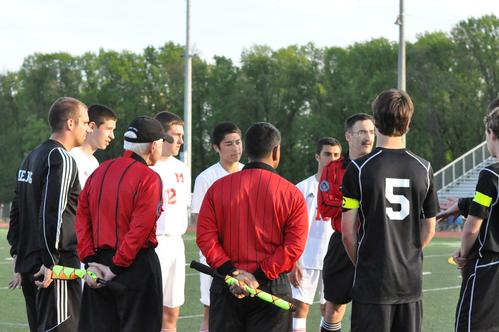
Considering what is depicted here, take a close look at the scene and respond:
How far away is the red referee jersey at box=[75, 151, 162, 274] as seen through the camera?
5993 mm

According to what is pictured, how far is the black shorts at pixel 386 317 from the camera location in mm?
5531

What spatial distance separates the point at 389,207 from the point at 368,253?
32 centimetres

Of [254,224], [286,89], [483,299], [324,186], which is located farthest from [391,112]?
[286,89]

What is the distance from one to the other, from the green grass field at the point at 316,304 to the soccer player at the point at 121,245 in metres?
3.40

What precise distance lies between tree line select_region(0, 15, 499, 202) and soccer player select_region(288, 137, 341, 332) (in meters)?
48.3

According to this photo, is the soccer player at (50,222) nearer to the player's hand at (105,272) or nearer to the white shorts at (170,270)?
the player's hand at (105,272)

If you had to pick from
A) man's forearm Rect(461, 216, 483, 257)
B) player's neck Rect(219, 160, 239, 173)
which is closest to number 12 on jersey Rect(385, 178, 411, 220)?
man's forearm Rect(461, 216, 483, 257)

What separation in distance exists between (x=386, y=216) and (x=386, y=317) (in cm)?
63

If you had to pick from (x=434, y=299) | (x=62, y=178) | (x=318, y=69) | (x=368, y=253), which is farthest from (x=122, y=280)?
(x=318, y=69)

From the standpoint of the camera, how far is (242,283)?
Result: 555 cm

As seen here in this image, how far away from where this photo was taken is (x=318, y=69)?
67.5m

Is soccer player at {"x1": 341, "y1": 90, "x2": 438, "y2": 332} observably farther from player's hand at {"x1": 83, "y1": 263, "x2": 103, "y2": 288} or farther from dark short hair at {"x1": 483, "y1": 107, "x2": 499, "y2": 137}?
player's hand at {"x1": 83, "y1": 263, "x2": 103, "y2": 288}

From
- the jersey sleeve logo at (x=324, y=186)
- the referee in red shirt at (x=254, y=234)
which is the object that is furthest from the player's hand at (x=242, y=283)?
the jersey sleeve logo at (x=324, y=186)

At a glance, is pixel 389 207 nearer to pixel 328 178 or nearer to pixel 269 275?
pixel 269 275
